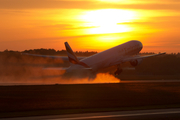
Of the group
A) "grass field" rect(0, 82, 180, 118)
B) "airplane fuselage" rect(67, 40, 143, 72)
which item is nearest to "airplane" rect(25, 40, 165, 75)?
"airplane fuselage" rect(67, 40, 143, 72)

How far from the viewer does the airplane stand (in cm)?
4528

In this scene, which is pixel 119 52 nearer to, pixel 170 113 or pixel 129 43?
pixel 129 43

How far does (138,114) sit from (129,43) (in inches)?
1506

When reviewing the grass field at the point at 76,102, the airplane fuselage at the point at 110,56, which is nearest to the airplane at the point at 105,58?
the airplane fuselage at the point at 110,56

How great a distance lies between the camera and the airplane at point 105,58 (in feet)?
149

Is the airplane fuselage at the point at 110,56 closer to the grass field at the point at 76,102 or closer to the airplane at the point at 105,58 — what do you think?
the airplane at the point at 105,58

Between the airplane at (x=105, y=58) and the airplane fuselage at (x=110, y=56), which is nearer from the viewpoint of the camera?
the airplane at (x=105, y=58)

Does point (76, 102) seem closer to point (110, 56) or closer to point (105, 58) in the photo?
point (105, 58)

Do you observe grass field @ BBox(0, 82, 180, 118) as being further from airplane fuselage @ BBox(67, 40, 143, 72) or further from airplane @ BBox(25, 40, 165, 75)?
airplane fuselage @ BBox(67, 40, 143, 72)

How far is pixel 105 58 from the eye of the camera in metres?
48.8

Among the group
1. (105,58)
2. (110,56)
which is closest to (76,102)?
(105,58)

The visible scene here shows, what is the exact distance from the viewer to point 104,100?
1123 inches

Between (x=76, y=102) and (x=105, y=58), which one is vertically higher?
(x=105, y=58)

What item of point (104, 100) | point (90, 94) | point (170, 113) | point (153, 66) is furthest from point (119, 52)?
point (153, 66)
